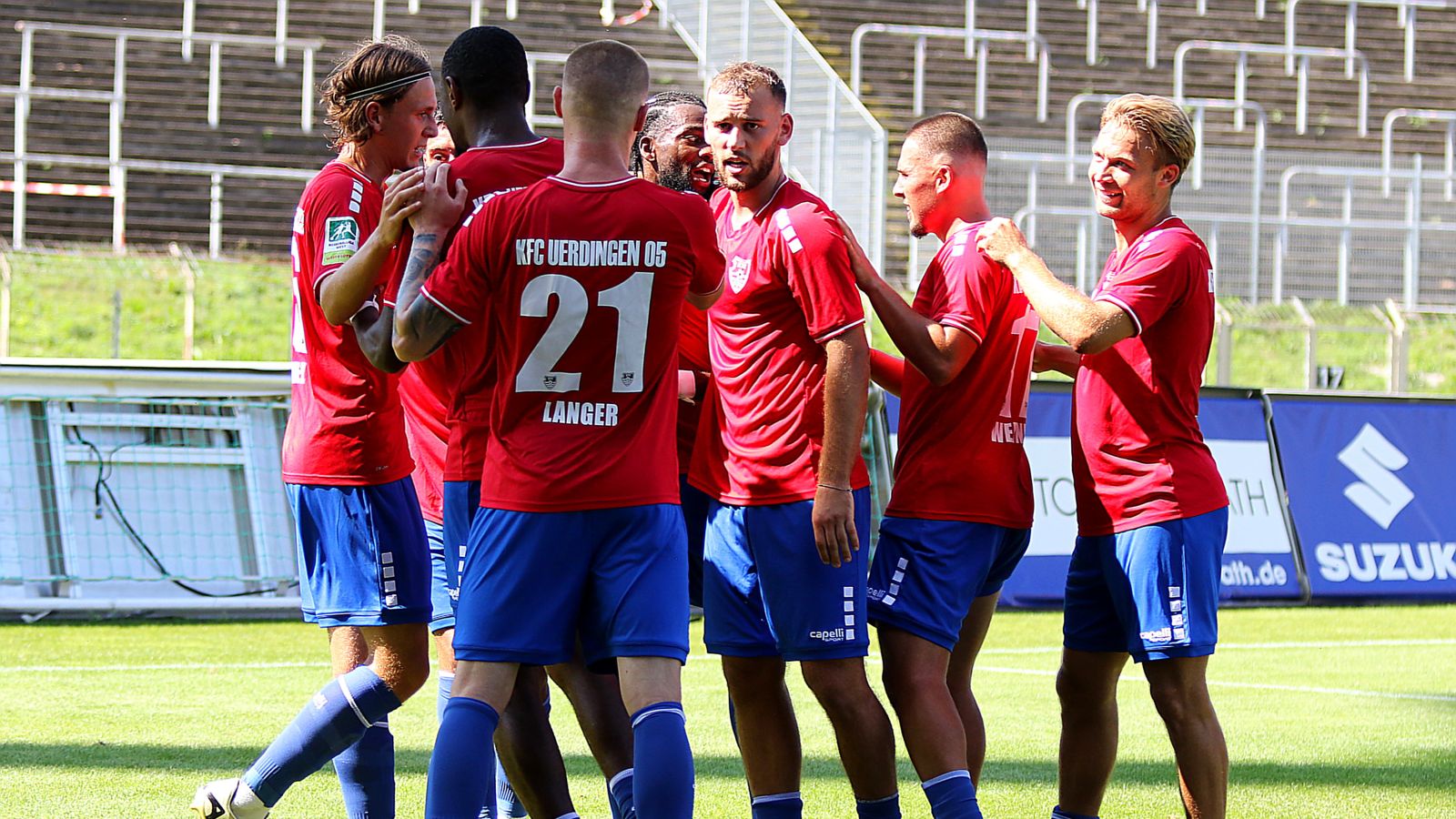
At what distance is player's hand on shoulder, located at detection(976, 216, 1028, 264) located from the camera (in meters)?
4.68

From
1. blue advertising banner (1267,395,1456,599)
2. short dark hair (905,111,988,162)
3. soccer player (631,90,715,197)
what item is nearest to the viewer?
short dark hair (905,111,988,162)

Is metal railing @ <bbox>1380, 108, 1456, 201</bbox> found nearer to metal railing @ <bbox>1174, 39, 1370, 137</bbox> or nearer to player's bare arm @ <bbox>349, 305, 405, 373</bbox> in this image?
metal railing @ <bbox>1174, 39, 1370, 137</bbox>

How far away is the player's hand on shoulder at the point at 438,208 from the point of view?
411cm

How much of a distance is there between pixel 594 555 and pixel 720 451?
0.83m

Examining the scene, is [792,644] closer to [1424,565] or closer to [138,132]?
[1424,565]

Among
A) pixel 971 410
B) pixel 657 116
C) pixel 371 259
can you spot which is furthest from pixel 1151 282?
pixel 371 259

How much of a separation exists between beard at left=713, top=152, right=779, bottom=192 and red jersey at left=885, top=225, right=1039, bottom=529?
1.93 ft

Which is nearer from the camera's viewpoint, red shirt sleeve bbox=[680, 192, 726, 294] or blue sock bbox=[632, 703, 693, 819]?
blue sock bbox=[632, 703, 693, 819]

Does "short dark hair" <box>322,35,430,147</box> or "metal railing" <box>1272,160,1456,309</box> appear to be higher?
"metal railing" <box>1272,160,1456,309</box>

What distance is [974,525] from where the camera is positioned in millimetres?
4781

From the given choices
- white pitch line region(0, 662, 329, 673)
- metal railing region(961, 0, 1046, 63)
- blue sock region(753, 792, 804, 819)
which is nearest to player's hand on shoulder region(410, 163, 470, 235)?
blue sock region(753, 792, 804, 819)

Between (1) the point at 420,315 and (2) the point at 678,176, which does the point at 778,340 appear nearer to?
(2) the point at 678,176

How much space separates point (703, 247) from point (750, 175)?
2.20 feet

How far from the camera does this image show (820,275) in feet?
14.8
